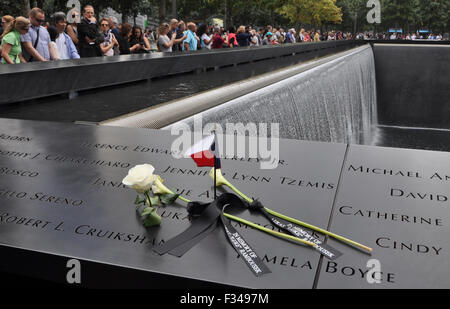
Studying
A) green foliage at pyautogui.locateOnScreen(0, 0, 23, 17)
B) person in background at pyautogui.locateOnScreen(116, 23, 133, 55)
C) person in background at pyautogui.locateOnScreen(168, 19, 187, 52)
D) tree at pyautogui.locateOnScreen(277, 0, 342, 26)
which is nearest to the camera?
person in background at pyautogui.locateOnScreen(116, 23, 133, 55)

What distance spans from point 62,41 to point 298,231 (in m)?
5.58

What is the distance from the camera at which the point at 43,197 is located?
163 cm

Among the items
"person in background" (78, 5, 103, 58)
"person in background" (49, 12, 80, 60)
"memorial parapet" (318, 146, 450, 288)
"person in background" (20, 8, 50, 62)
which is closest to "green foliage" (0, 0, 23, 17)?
"person in background" (78, 5, 103, 58)

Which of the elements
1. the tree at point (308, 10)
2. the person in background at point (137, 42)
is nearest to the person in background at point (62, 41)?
the person in background at point (137, 42)

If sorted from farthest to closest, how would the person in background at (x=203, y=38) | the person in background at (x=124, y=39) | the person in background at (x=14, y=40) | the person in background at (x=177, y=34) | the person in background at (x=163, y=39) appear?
the person in background at (x=203, y=38)
the person in background at (x=177, y=34)
the person in background at (x=163, y=39)
the person in background at (x=124, y=39)
the person in background at (x=14, y=40)

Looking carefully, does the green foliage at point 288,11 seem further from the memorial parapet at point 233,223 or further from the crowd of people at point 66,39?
the memorial parapet at point 233,223

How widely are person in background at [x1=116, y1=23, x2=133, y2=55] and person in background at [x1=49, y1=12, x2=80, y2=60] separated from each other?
1.01 meters

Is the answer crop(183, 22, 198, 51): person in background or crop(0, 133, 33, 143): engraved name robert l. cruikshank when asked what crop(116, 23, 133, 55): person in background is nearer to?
crop(183, 22, 198, 51): person in background

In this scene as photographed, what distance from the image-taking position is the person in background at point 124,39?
737cm

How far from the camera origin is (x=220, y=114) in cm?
374

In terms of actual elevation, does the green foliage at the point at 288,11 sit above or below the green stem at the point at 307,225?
above

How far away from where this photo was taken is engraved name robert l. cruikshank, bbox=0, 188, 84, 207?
1.59 metres

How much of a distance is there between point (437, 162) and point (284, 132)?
2.94m

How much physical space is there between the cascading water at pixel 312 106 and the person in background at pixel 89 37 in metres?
2.65
